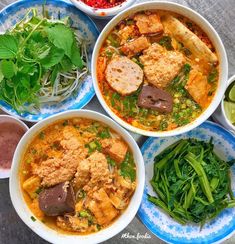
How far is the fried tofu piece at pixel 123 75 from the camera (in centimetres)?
236

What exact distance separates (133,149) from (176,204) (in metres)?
0.54

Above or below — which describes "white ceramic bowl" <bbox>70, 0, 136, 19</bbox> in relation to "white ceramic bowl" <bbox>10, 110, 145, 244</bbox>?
above

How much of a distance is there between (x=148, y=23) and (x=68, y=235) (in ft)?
4.11

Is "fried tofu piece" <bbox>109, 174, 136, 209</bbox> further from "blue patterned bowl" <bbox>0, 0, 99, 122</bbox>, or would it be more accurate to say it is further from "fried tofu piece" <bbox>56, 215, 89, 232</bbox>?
"blue patterned bowl" <bbox>0, 0, 99, 122</bbox>

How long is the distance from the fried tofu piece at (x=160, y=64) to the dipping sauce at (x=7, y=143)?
91 cm

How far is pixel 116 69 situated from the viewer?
2365 mm

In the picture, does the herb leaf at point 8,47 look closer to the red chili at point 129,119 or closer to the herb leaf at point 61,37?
the herb leaf at point 61,37

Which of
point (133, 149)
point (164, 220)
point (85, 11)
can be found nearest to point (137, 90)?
point (133, 149)

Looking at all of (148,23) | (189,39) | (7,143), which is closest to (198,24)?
(189,39)

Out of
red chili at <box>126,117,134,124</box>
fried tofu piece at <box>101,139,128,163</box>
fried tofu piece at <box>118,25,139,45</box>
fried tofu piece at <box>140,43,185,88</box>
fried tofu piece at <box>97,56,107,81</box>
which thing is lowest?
fried tofu piece at <box>101,139,128,163</box>

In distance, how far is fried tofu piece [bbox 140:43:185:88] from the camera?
233cm

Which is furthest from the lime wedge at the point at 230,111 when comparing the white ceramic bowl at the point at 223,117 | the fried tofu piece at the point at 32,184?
the fried tofu piece at the point at 32,184

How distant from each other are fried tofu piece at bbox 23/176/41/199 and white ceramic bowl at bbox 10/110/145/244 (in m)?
0.04

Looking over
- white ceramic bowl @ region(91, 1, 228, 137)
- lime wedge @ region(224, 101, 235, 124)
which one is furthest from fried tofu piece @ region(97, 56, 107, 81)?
lime wedge @ region(224, 101, 235, 124)
